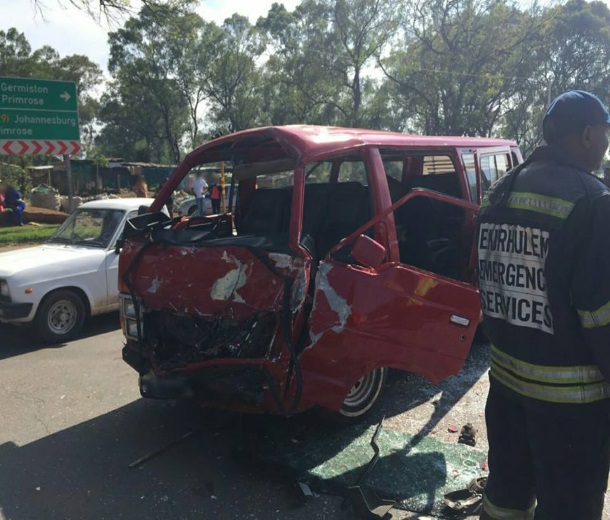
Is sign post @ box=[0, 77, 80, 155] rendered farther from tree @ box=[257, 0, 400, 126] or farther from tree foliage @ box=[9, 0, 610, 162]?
tree @ box=[257, 0, 400, 126]

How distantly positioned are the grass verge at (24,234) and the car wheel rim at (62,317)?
7870 millimetres

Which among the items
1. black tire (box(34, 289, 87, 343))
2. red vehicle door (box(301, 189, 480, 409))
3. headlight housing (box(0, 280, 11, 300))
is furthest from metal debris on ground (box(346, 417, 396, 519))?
headlight housing (box(0, 280, 11, 300))

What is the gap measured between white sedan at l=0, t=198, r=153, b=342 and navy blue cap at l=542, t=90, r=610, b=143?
17.8 feet

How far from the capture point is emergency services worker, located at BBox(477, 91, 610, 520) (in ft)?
5.84

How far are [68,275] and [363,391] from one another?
3895 mm

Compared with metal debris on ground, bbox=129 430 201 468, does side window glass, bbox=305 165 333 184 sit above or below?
above

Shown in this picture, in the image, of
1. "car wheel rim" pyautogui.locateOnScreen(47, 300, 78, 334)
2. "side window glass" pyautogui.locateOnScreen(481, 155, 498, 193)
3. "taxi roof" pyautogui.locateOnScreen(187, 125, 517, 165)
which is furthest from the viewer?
"car wheel rim" pyautogui.locateOnScreen(47, 300, 78, 334)

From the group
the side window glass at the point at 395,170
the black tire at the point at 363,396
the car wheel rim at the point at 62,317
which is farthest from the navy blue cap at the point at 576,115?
the car wheel rim at the point at 62,317

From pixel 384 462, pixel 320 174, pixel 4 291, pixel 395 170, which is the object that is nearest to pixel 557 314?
pixel 384 462

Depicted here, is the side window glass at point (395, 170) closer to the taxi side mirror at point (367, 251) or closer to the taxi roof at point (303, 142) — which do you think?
the taxi roof at point (303, 142)

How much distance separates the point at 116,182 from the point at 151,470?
126ft

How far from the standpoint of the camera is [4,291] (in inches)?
221

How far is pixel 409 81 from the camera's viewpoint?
29219 millimetres

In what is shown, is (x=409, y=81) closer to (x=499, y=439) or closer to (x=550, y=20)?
(x=550, y=20)
